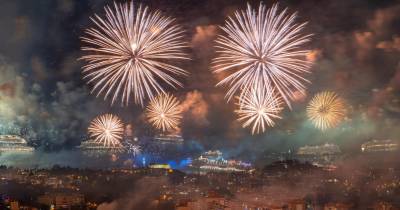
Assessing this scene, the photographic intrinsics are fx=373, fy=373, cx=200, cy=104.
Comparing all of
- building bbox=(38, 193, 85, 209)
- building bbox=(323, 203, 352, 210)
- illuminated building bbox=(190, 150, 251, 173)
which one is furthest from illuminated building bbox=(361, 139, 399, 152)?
building bbox=(38, 193, 85, 209)

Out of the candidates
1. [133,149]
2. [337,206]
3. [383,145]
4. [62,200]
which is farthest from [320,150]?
[62,200]

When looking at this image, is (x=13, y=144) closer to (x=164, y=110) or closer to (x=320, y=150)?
(x=164, y=110)

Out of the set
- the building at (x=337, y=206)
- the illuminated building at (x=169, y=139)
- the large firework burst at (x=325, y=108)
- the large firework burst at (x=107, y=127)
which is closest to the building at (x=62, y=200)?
the illuminated building at (x=169, y=139)

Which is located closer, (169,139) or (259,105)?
(259,105)

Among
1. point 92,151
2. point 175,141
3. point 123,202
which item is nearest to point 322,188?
point 175,141

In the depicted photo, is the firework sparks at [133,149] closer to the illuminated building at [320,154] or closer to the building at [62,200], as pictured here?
the building at [62,200]

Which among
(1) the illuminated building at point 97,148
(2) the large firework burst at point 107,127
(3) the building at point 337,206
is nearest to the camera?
(2) the large firework burst at point 107,127

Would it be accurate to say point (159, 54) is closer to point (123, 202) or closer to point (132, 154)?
point (132, 154)
